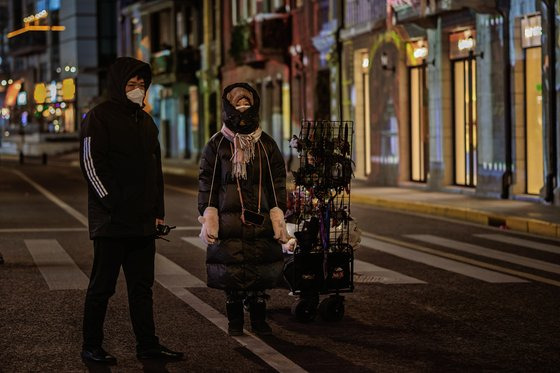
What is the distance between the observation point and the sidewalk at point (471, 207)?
20562 millimetres

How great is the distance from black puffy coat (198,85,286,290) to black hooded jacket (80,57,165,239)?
1.04 m

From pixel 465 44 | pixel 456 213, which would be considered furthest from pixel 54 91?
pixel 456 213

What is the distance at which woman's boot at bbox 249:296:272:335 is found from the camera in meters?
10.0

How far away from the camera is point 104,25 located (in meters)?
85.6

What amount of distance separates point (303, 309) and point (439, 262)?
16.0 ft

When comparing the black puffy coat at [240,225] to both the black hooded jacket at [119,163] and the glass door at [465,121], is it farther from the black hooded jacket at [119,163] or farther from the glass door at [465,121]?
the glass door at [465,121]

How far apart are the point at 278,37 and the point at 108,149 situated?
35609 millimetres

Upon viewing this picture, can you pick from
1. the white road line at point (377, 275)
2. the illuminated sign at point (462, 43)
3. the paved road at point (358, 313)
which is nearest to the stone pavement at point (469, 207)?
the paved road at point (358, 313)

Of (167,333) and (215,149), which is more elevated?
(215,149)

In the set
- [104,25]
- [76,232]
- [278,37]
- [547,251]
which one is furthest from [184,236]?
[104,25]

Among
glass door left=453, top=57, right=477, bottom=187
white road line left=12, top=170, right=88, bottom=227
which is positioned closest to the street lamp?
glass door left=453, top=57, right=477, bottom=187

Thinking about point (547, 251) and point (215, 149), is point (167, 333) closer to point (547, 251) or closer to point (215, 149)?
point (215, 149)

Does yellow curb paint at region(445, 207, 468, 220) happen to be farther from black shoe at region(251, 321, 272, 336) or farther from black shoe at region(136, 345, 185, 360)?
black shoe at region(136, 345, 185, 360)

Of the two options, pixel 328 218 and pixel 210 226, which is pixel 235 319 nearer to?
pixel 210 226
